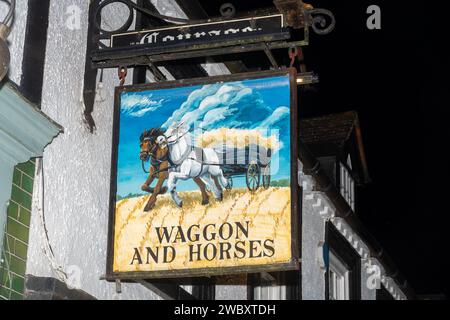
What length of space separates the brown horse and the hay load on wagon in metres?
0.27

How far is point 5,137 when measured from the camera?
799cm

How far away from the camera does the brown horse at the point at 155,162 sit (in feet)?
28.1

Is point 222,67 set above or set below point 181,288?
above

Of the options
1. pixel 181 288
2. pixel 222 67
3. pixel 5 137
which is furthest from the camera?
pixel 222 67

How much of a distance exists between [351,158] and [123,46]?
10781 millimetres

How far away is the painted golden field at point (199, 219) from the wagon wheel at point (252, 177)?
48 mm

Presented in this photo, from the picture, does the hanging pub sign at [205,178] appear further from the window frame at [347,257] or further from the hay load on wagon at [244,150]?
the window frame at [347,257]

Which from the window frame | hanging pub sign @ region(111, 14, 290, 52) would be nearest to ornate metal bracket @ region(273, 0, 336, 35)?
hanging pub sign @ region(111, 14, 290, 52)

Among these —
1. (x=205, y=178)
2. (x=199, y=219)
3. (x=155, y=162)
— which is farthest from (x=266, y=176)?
(x=155, y=162)

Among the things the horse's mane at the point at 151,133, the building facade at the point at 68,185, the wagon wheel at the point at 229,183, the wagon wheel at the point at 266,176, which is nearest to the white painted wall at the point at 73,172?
the building facade at the point at 68,185

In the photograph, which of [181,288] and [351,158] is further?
[351,158]

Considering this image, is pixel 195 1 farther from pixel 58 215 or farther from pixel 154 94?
pixel 58 215

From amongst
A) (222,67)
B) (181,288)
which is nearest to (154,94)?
(181,288)

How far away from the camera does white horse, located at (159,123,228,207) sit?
28.2ft
